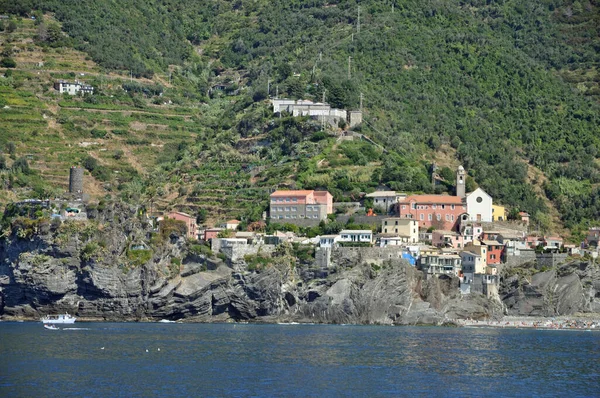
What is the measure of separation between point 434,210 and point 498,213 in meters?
7.77

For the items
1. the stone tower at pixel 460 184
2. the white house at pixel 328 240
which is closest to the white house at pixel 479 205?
the stone tower at pixel 460 184

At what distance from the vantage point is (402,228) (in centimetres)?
11419

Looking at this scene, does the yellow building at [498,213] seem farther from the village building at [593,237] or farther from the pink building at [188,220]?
the pink building at [188,220]

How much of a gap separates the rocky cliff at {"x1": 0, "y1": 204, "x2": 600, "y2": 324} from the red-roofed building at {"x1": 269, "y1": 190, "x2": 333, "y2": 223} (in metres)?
12.6

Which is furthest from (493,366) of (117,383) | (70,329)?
(70,329)

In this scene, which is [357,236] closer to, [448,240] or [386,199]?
[448,240]

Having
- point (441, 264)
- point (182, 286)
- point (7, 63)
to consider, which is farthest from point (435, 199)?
point (7, 63)

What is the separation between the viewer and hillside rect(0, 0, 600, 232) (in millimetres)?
132500

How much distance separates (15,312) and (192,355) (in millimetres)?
32914

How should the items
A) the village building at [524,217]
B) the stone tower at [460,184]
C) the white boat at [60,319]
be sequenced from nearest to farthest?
1. the white boat at [60,319]
2. the village building at [524,217]
3. the stone tower at [460,184]

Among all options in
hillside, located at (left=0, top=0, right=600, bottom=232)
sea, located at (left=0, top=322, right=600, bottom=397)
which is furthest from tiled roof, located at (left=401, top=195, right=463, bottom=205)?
sea, located at (left=0, top=322, right=600, bottom=397)

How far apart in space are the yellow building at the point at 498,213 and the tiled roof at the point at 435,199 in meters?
3.84

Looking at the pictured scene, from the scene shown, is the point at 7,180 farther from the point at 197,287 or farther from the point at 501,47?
the point at 501,47

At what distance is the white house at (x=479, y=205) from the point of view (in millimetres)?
119125
